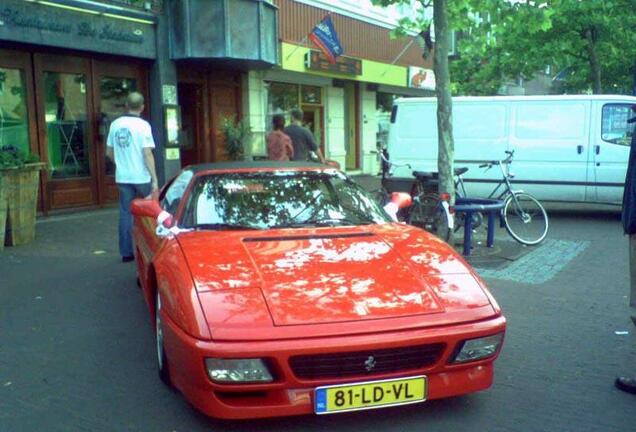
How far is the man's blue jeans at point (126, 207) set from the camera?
7.66 m

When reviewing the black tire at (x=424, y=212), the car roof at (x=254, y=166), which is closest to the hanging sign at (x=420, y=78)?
the black tire at (x=424, y=212)

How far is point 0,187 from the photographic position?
26.8 ft

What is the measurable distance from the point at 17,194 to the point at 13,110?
11.2 ft

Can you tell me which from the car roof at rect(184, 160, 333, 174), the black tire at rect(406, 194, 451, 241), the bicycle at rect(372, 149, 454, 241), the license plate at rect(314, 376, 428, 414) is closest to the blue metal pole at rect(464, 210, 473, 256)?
the bicycle at rect(372, 149, 454, 241)

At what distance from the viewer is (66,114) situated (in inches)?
477

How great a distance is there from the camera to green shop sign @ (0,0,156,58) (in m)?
10.6

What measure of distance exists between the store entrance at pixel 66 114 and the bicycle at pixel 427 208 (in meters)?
5.44

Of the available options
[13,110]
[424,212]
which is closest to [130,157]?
[424,212]

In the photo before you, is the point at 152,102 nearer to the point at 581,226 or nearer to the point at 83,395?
the point at 581,226

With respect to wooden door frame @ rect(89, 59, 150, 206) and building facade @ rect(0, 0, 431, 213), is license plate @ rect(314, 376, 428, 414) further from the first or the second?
wooden door frame @ rect(89, 59, 150, 206)

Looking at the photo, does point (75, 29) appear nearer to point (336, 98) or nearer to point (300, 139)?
point (300, 139)

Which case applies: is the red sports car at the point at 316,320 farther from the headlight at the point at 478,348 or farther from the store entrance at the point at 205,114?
the store entrance at the point at 205,114

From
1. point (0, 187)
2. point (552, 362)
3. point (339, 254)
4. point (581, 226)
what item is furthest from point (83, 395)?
point (581, 226)

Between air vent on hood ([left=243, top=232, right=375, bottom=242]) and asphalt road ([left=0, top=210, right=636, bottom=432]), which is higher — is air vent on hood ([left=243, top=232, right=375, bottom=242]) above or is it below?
above
